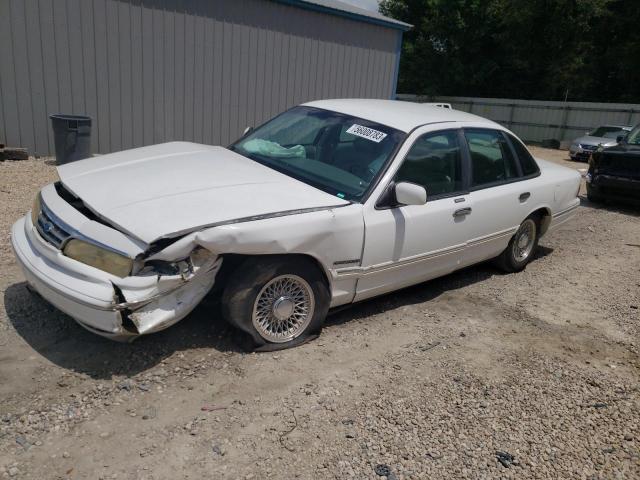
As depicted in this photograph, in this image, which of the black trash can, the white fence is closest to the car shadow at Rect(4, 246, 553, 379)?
the black trash can

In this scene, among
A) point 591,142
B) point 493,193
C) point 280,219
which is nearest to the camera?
point 280,219

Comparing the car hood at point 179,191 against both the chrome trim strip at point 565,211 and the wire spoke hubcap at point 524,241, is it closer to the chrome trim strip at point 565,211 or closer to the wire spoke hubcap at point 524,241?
the wire spoke hubcap at point 524,241

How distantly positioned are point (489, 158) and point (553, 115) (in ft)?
79.6

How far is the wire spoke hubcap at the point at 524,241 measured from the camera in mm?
5723

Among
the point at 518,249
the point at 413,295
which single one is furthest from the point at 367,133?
the point at 518,249

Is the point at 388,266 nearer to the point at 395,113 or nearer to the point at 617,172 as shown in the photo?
the point at 395,113

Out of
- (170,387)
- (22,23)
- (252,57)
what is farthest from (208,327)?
(252,57)

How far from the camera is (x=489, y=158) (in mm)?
5191

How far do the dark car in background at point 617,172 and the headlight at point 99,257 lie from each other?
29.2 feet

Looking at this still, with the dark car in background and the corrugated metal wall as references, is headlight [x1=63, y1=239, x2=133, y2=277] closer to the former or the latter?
the corrugated metal wall

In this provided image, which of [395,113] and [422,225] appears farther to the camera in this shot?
[395,113]

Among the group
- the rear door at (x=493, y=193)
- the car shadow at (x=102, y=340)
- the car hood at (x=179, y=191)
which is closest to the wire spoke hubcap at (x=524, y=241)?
the rear door at (x=493, y=193)

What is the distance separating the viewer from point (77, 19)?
9406 mm

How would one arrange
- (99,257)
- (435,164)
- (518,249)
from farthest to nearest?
(518,249) → (435,164) → (99,257)
